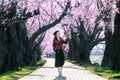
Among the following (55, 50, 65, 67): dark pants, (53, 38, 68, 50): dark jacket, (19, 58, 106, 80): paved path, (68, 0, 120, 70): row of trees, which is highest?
(68, 0, 120, 70): row of trees

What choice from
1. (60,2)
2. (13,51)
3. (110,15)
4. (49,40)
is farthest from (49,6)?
(49,40)

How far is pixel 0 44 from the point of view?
2752 cm

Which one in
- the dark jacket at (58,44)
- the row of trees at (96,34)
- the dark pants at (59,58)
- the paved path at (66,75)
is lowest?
the paved path at (66,75)

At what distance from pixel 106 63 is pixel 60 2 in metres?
18.4

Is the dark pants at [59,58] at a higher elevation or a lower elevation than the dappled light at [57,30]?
lower

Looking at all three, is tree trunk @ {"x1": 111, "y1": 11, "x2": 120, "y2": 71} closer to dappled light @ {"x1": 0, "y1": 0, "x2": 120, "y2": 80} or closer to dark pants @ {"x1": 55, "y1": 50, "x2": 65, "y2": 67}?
dappled light @ {"x1": 0, "y1": 0, "x2": 120, "y2": 80}

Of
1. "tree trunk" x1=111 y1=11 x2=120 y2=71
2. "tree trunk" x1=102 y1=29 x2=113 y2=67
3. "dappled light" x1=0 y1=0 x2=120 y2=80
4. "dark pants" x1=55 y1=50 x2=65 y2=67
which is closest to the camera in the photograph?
"dark pants" x1=55 y1=50 x2=65 y2=67

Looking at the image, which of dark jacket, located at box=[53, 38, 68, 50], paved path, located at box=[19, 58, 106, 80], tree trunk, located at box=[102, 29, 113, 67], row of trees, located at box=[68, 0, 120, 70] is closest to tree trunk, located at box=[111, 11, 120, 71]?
paved path, located at box=[19, 58, 106, 80]

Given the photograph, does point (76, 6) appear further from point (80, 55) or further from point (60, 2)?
point (80, 55)

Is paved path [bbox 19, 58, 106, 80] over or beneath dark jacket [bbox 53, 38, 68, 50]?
beneath

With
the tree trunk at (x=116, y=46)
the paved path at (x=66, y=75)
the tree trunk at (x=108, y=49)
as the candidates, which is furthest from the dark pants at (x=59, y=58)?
the tree trunk at (x=108, y=49)

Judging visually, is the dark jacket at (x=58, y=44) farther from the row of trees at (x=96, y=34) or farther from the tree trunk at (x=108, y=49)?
the tree trunk at (x=108, y=49)

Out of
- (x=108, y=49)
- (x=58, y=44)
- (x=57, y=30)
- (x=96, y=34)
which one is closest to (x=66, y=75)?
(x=57, y=30)

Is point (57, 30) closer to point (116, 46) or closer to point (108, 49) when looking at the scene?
point (116, 46)
